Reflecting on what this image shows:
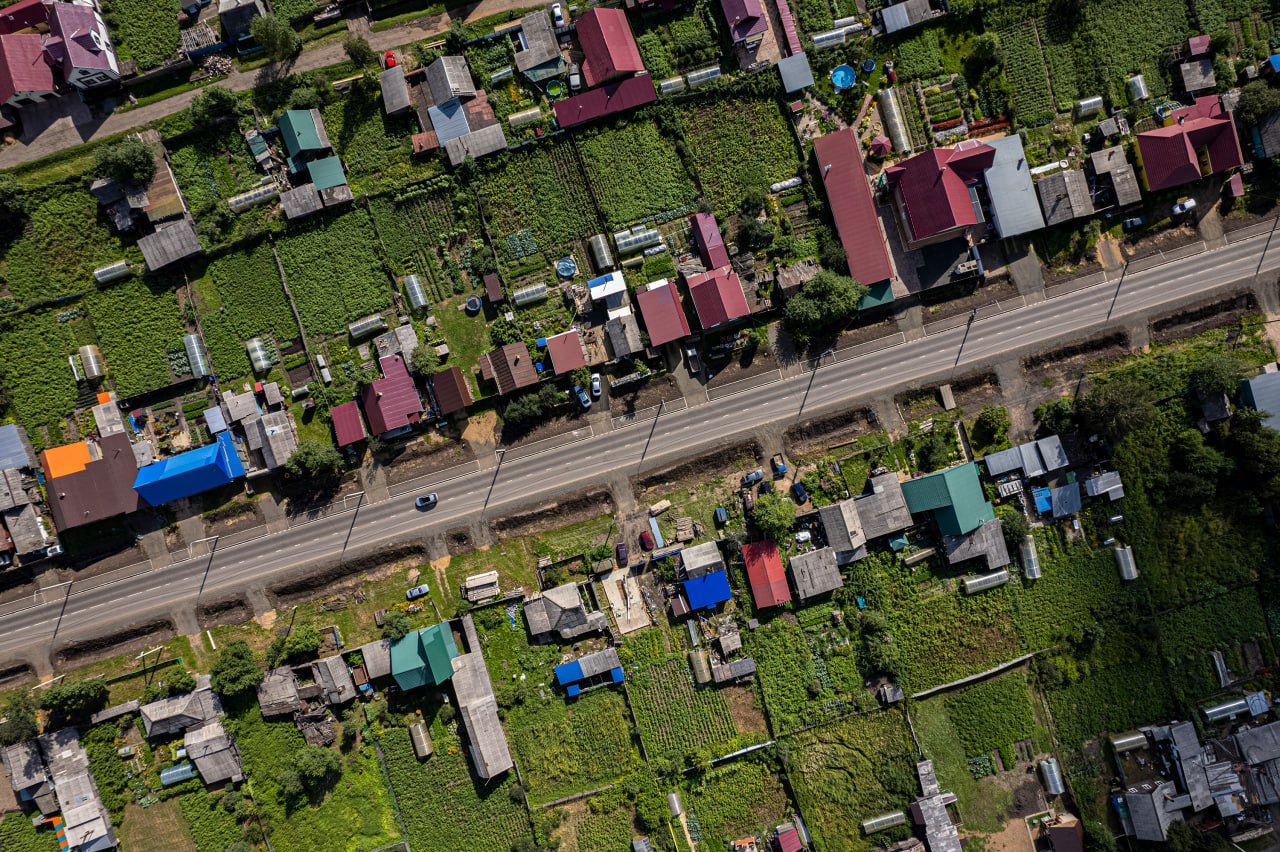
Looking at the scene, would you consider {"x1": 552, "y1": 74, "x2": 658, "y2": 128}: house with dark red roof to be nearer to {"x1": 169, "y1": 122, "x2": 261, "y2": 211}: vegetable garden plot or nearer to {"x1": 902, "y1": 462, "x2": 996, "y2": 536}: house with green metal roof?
{"x1": 169, "y1": 122, "x2": 261, "y2": 211}: vegetable garden plot

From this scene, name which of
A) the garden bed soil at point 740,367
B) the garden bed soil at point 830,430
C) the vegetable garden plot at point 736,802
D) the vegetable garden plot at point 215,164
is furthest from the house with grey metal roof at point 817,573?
the vegetable garden plot at point 215,164

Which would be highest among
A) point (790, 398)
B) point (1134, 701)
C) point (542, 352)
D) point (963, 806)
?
point (542, 352)

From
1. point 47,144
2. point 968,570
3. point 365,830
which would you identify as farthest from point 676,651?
point 47,144

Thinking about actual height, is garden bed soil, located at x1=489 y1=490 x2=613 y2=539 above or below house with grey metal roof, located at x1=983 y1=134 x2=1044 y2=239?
below

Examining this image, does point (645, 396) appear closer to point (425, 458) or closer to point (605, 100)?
point (425, 458)

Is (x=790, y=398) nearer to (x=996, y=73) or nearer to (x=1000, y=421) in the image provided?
(x=1000, y=421)

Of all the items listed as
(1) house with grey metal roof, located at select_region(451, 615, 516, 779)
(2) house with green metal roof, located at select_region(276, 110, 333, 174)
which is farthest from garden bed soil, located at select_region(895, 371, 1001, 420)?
(2) house with green metal roof, located at select_region(276, 110, 333, 174)
